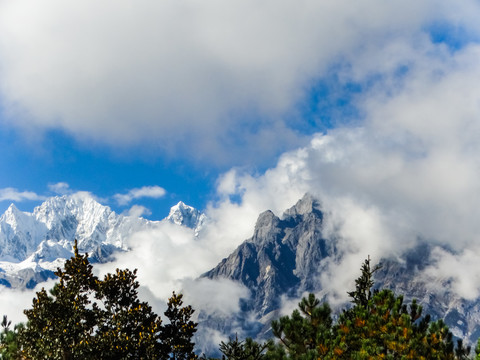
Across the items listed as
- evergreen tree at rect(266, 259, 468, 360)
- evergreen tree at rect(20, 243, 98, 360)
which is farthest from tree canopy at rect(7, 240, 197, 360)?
evergreen tree at rect(266, 259, 468, 360)

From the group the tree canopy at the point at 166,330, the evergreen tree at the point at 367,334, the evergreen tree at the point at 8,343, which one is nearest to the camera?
the evergreen tree at the point at 367,334

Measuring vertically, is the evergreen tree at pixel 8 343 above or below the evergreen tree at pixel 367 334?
below

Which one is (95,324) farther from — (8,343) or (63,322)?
(8,343)

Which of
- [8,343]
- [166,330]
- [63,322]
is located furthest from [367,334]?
[8,343]

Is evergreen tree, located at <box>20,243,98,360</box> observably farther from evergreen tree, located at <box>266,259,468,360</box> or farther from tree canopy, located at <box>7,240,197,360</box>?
evergreen tree, located at <box>266,259,468,360</box>

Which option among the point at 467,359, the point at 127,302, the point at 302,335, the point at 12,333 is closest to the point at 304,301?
the point at 302,335

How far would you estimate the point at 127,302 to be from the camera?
29.9 m

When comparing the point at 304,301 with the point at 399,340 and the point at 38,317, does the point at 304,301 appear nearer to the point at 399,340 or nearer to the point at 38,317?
the point at 399,340

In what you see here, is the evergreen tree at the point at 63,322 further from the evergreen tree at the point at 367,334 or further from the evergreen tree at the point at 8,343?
the evergreen tree at the point at 367,334

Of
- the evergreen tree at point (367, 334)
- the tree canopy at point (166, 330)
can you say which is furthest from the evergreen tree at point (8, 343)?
the evergreen tree at point (367, 334)

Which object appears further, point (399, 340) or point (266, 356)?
point (266, 356)

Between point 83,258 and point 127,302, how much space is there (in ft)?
14.4

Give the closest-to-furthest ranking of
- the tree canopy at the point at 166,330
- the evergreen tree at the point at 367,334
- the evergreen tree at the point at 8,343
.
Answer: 1. the evergreen tree at the point at 367,334
2. the tree canopy at the point at 166,330
3. the evergreen tree at the point at 8,343

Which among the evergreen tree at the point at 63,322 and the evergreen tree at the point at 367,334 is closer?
the evergreen tree at the point at 367,334
